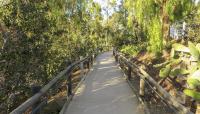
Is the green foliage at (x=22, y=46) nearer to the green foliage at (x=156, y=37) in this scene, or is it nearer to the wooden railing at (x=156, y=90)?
the wooden railing at (x=156, y=90)

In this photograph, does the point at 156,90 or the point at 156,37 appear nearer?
the point at 156,90

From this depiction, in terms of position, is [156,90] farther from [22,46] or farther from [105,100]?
[22,46]

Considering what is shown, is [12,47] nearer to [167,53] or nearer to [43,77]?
[43,77]

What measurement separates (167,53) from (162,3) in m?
2.79

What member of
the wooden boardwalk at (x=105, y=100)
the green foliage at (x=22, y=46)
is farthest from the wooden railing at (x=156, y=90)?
the green foliage at (x=22, y=46)

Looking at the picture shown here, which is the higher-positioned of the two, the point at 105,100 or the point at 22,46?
the point at 22,46

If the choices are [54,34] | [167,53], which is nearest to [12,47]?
[54,34]

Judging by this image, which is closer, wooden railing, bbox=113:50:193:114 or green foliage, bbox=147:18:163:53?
wooden railing, bbox=113:50:193:114

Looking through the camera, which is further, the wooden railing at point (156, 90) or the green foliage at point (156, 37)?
the green foliage at point (156, 37)

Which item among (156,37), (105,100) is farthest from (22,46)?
(156,37)

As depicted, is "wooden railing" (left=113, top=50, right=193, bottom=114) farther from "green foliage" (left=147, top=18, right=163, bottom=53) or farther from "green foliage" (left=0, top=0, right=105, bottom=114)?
"green foliage" (left=147, top=18, right=163, bottom=53)

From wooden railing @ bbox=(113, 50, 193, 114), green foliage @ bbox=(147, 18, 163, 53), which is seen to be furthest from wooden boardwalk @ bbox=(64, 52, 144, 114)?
green foliage @ bbox=(147, 18, 163, 53)

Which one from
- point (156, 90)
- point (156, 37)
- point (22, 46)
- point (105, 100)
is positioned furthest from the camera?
point (156, 37)

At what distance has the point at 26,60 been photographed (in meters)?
10.2
